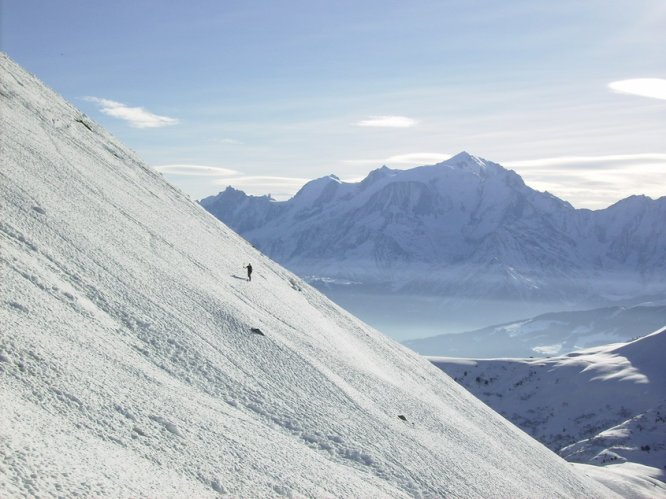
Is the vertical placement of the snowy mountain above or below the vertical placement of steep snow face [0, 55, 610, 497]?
below

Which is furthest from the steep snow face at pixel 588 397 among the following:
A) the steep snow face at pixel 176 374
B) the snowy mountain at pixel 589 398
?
the steep snow face at pixel 176 374

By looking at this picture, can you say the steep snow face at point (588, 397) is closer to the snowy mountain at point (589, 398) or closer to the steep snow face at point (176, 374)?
the snowy mountain at point (589, 398)

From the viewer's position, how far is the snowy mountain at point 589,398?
86375 millimetres

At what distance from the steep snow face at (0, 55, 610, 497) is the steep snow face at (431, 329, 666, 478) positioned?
48.8 m

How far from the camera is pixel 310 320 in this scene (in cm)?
3962

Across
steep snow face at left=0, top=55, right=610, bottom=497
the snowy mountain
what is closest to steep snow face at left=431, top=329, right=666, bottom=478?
the snowy mountain

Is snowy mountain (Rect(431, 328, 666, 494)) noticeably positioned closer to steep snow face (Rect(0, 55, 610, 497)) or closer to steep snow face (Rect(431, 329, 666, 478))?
steep snow face (Rect(431, 329, 666, 478))

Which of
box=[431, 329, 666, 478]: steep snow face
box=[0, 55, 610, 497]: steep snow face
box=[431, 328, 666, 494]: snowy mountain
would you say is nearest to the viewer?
box=[0, 55, 610, 497]: steep snow face

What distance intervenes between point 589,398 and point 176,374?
102 metres

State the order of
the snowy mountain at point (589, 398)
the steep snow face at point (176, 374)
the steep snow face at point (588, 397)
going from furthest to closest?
the steep snow face at point (588, 397) → the snowy mountain at point (589, 398) → the steep snow face at point (176, 374)

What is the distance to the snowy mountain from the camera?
86375 mm

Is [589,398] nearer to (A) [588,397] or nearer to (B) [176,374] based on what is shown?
(A) [588,397]

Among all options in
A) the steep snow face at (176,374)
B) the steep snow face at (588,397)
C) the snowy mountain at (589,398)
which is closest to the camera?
the steep snow face at (176,374)

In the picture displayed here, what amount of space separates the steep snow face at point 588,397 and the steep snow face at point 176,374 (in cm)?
4878
